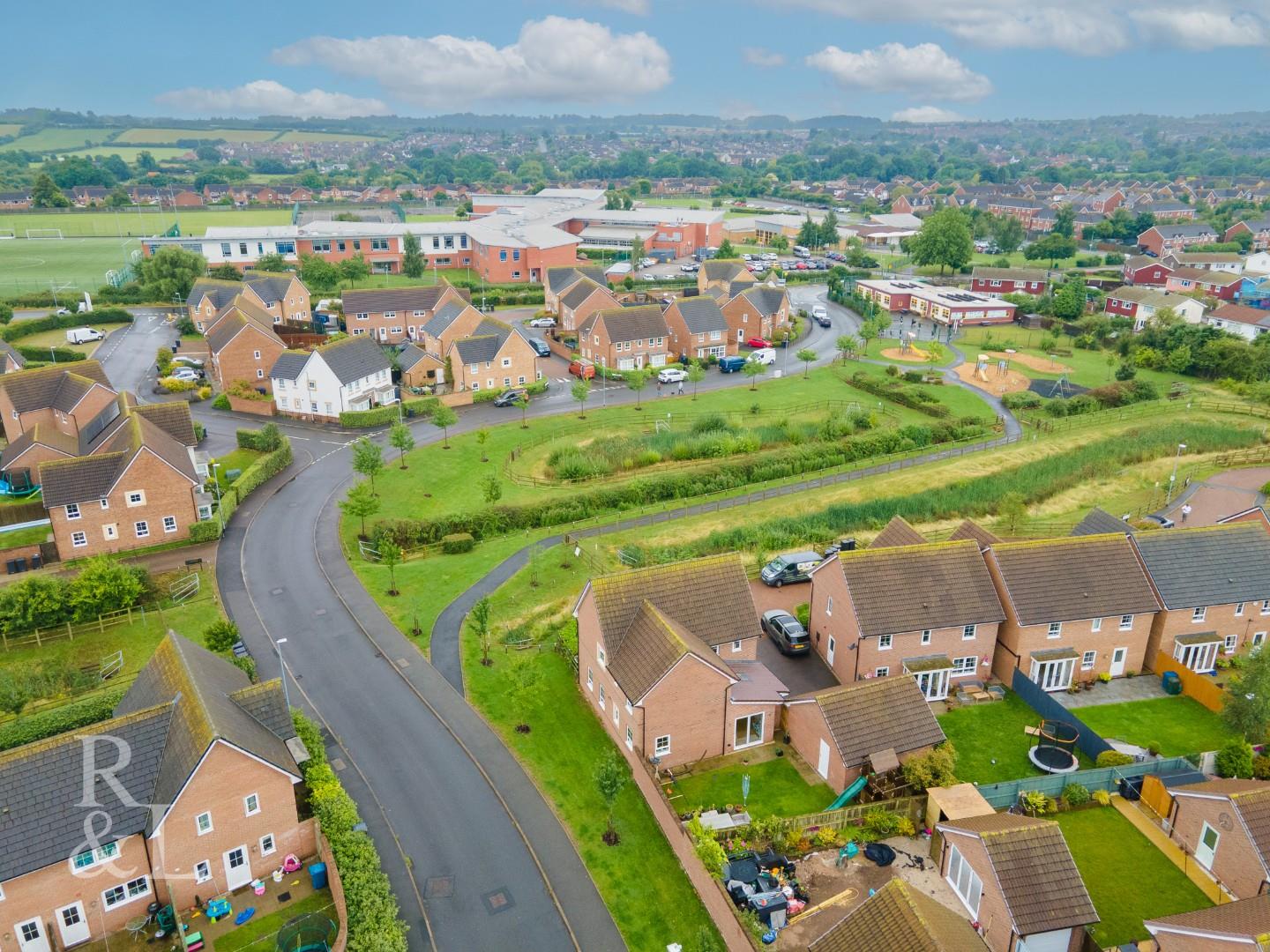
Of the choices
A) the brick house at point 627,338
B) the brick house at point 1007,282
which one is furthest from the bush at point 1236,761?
the brick house at point 1007,282

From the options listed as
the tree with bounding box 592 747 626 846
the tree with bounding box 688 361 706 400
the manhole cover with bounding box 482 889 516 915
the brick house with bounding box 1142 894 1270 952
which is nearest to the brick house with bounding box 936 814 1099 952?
the brick house with bounding box 1142 894 1270 952

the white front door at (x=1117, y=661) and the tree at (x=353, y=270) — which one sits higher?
the tree at (x=353, y=270)

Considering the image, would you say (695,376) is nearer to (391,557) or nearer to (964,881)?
(391,557)

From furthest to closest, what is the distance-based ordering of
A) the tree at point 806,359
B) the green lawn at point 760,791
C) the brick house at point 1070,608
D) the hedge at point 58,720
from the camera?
1. the tree at point 806,359
2. the brick house at point 1070,608
3. the hedge at point 58,720
4. the green lawn at point 760,791

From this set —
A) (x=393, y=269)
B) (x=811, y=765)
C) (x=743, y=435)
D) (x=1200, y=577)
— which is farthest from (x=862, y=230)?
(x=811, y=765)

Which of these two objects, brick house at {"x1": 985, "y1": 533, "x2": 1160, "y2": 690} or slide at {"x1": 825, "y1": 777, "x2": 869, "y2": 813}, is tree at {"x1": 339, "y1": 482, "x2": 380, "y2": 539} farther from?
brick house at {"x1": 985, "y1": 533, "x2": 1160, "y2": 690}

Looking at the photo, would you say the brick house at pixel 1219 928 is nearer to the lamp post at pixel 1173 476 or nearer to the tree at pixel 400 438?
the lamp post at pixel 1173 476
